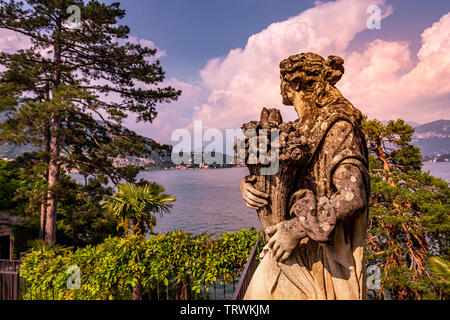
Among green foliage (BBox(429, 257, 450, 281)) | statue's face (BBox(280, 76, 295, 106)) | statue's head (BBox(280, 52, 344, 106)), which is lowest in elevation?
green foliage (BBox(429, 257, 450, 281))

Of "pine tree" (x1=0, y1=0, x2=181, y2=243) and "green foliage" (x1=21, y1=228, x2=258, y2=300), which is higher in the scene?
"pine tree" (x1=0, y1=0, x2=181, y2=243)

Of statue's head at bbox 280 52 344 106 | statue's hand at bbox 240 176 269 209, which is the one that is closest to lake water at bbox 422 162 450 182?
statue's head at bbox 280 52 344 106

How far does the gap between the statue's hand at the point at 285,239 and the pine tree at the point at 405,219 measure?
7316 mm

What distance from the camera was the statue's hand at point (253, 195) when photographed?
2.01 m

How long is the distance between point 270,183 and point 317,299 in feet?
3.19

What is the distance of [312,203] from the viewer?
72.0 inches

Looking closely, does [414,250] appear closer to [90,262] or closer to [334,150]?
[334,150]

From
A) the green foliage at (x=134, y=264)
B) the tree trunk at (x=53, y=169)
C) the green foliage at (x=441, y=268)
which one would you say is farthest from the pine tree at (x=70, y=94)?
the green foliage at (x=441, y=268)

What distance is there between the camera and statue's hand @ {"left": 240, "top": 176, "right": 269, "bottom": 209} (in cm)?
201

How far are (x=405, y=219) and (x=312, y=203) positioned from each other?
7533 millimetres

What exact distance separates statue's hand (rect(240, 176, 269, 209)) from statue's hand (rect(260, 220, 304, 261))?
0.74 ft

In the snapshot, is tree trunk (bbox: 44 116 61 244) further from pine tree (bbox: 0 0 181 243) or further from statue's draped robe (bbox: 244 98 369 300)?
statue's draped robe (bbox: 244 98 369 300)

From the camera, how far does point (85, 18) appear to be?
11961 millimetres
